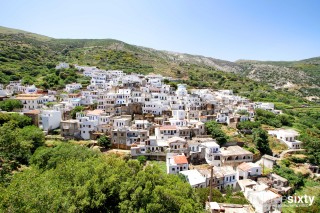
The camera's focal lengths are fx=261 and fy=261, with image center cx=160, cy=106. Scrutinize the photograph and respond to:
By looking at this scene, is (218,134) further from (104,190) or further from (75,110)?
(75,110)

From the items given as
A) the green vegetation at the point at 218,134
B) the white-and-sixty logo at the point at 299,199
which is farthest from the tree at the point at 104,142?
the white-and-sixty logo at the point at 299,199

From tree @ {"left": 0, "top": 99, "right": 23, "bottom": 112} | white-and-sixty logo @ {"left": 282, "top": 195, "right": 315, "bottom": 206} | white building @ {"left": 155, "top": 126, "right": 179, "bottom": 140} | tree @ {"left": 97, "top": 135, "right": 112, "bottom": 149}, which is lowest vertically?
white-and-sixty logo @ {"left": 282, "top": 195, "right": 315, "bottom": 206}

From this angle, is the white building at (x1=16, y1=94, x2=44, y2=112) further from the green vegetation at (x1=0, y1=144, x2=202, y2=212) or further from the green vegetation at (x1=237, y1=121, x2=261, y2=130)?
the green vegetation at (x1=237, y1=121, x2=261, y2=130)

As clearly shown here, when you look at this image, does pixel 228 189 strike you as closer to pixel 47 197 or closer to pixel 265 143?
pixel 265 143

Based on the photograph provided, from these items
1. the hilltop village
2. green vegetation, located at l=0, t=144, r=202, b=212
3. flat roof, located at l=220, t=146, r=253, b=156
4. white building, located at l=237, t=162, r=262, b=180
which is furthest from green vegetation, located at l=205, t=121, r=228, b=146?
green vegetation, located at l=0, t=144, r=202, b=212

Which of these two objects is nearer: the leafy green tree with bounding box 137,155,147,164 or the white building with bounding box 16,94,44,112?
the leafy green tree with bounding box 137,155,147,164

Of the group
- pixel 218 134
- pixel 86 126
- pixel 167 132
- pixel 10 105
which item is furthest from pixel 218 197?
pixel 10 105
